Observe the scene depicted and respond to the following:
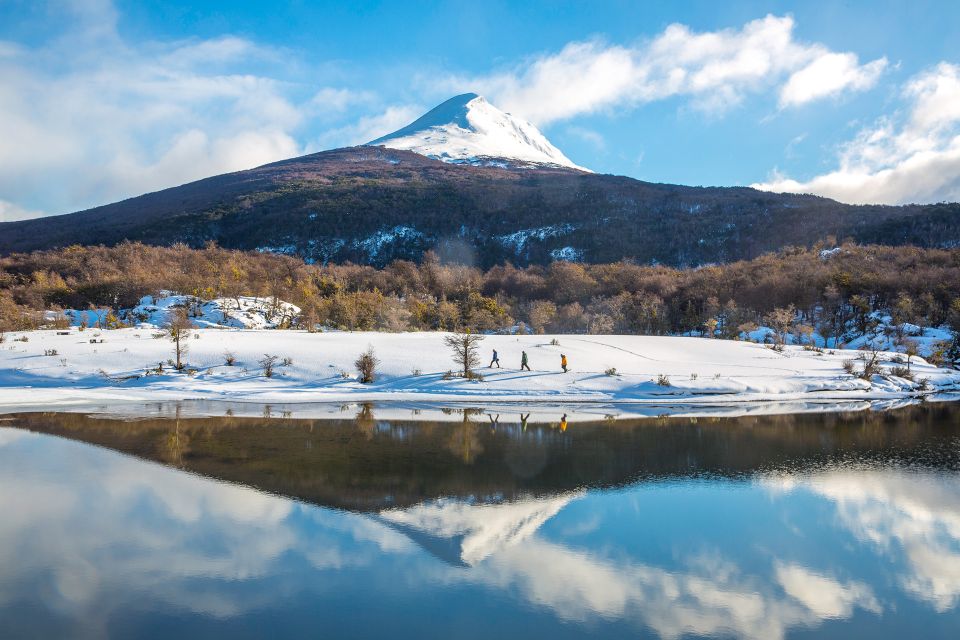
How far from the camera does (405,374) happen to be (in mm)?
25531

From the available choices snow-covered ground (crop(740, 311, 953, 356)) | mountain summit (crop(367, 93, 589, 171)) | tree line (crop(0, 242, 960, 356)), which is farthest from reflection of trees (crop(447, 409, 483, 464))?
mountain summit (crop(367, 93, 589, 171))

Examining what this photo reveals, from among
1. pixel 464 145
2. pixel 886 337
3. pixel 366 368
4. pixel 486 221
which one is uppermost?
pixel 464 145

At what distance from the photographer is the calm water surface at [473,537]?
6.48m

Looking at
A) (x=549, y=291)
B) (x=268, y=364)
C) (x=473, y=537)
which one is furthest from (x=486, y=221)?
(x=473, y=537)

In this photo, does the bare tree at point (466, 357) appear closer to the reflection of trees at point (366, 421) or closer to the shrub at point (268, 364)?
the reflection of trees at point (366, 421)

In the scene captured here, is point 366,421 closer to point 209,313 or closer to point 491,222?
point 209,313

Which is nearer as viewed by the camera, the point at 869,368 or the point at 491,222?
the point at 869,368

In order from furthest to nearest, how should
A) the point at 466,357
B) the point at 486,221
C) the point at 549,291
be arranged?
the point at 486,221 → the point at 549,291 → the point at 466,357

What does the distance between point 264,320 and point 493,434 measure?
3100cm

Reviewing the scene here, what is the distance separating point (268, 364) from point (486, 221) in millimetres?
80377

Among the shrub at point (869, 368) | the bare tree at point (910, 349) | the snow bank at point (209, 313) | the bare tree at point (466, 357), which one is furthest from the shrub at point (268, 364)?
the bare tree at point (910, 349)

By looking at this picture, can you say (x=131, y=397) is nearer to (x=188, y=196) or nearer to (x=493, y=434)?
(x=493, y=434)

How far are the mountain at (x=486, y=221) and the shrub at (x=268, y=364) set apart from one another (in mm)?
68877

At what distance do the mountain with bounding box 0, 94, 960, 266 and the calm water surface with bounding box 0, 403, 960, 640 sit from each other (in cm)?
7978
